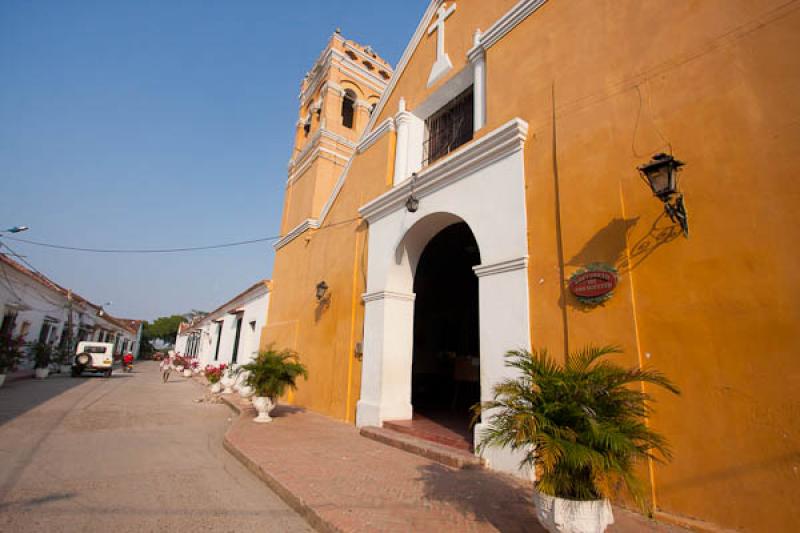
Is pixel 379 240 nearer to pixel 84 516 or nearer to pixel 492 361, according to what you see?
pixel 492 361

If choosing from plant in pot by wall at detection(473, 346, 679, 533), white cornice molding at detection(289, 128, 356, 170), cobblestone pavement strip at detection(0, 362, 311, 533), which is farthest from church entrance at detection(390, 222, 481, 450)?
plant in pot by wall at detection(473, 346, 679, 533)

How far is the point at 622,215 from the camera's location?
14.1 ft

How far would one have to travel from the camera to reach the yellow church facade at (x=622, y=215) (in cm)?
326

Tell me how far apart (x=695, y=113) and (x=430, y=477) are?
15.9 ft

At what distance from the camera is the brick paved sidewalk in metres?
3.40

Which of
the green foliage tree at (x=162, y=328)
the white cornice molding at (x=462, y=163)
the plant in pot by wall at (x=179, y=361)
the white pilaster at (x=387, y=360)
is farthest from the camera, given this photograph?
the green foliage tree at (x=162, y=328)

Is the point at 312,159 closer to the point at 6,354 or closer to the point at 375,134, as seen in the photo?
the point at 375,134

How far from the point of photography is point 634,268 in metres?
4.09

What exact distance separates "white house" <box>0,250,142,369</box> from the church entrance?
686 inches

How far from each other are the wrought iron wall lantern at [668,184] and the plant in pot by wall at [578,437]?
5.48 ft

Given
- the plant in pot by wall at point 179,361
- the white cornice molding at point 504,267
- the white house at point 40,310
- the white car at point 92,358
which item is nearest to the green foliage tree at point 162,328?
the white house at point 40,310

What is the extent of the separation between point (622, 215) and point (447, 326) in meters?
8.70

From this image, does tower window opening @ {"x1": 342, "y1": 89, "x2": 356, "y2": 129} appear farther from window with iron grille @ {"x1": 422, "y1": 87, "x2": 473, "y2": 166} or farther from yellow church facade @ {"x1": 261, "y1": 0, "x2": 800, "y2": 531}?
window with iron grille @ {"x1": 422, "y1": 87, "x2": 473, "y2": 166}

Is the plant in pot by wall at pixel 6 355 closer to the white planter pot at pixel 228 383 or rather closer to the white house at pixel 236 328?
the white planter pot at pixel 228 383
